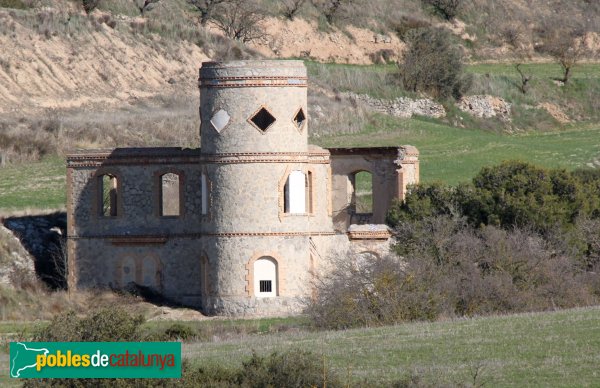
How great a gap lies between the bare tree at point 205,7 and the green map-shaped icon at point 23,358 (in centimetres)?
6679

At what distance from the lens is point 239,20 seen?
304 ft

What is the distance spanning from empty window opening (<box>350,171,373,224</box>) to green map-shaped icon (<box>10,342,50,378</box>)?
98.2 feet

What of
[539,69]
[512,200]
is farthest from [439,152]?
[539,69]

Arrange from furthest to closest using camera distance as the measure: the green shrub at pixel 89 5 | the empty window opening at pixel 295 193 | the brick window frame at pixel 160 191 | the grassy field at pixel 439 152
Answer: the green shrub at pixel 89 5 → the grassy field at pixel 439 152 → the brick window frame at pixel 160 191 → the empty window opening at pixel 295 193

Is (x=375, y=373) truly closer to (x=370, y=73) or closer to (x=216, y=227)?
(x=216, y=227)

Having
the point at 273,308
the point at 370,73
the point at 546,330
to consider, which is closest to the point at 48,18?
the point at 370,73

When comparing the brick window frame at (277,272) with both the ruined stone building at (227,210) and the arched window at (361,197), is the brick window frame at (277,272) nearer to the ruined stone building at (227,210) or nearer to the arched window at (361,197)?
the ruined stone building at (227,210)

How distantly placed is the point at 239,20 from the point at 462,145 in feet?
69.5

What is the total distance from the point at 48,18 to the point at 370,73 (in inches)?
936

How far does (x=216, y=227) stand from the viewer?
47781 mm

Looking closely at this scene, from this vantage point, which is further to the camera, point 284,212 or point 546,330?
point 284,212

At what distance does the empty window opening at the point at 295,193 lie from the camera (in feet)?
158

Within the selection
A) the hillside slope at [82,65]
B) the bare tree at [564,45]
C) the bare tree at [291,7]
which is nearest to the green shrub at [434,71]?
the bare tree at [291,7]

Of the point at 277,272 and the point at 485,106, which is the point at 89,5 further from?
the point at 277,272
